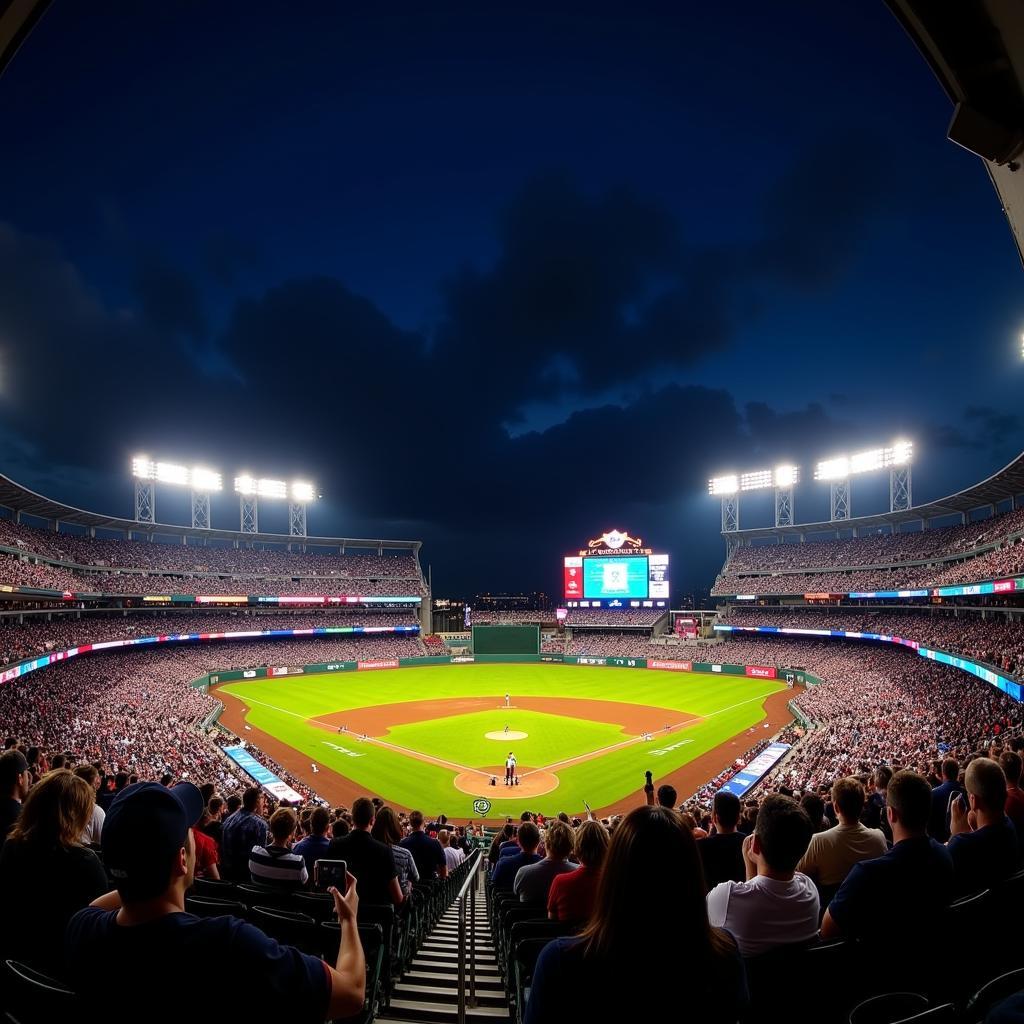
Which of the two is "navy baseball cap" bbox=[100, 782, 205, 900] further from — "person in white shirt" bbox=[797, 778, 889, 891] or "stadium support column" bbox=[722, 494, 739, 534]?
"stadium support column" bbox=[722, 494, 739, 534]

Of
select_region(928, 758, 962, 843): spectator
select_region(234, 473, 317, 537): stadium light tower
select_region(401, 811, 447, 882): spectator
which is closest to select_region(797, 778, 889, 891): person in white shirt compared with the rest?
select_region(928, 758, 962, 843): spectator

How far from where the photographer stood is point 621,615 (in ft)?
274

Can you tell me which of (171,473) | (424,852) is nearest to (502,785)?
(424,852)

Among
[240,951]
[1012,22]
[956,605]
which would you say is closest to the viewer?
[240,951]

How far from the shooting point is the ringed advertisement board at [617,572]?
76.6 meters

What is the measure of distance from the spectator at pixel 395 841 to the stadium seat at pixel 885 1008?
4693 mm

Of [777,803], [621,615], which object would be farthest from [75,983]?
[621,615]

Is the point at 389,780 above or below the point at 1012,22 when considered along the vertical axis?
below

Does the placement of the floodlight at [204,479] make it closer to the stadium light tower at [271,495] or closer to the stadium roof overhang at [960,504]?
the stadium light tower at [271,495]

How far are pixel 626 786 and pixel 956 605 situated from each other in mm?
35133

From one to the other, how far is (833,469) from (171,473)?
241 feet

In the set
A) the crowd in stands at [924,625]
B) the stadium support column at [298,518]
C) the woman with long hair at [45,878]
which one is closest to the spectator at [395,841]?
the woman with long hair at [45,878]

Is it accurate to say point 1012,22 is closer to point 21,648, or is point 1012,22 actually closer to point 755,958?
point 755,958

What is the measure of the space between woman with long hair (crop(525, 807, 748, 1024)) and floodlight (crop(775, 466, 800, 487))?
79.8 m
